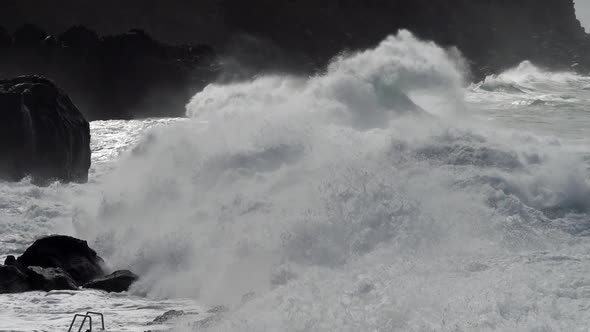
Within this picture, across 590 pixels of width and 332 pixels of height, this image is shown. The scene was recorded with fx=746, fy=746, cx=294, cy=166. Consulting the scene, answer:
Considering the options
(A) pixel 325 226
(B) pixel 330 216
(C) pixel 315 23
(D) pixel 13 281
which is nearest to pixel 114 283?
(D) pixel 13 281

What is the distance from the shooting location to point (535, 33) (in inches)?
3339

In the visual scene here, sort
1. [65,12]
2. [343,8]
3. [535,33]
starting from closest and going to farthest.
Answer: [65,12] < [343,8] < [535,33]

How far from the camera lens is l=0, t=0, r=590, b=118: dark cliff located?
126 ft

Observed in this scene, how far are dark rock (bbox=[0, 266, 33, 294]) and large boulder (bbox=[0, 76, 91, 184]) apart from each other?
9.09m

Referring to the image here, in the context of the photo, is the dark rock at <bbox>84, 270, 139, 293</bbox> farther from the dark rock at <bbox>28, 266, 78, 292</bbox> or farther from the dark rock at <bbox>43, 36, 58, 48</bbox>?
the dark rock at <bbox>43, 36, 58, 48</bbox>

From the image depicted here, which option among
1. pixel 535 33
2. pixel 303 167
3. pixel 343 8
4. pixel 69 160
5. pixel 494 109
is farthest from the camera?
pixel 535 33

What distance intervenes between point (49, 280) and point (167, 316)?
247 centimetres

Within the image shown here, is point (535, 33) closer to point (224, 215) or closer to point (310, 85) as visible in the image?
point (310, 85)

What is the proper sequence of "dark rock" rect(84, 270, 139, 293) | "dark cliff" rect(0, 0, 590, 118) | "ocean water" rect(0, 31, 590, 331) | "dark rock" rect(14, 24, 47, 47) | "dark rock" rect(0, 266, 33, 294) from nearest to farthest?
"ocean water" rect(0, 31, 590, 331)
"dark rock" rect(0, 266, 33, 294)
"dark rock" rect(84, 270, 139, 293)
"dark cliff" rect(0, 0, 590, 118)
"dark rock" rect(14, 24, 47, 47)

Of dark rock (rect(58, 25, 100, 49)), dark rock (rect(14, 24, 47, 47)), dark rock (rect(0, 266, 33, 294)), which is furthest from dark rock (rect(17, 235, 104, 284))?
dark rock (rect(14, 24, 47, 47))

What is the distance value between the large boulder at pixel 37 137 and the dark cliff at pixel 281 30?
14817 mm

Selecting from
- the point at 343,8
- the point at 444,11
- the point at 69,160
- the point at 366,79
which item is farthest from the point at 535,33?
the point at 69,160

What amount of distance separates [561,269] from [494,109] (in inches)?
1102

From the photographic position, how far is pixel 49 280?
10844 millimetres
